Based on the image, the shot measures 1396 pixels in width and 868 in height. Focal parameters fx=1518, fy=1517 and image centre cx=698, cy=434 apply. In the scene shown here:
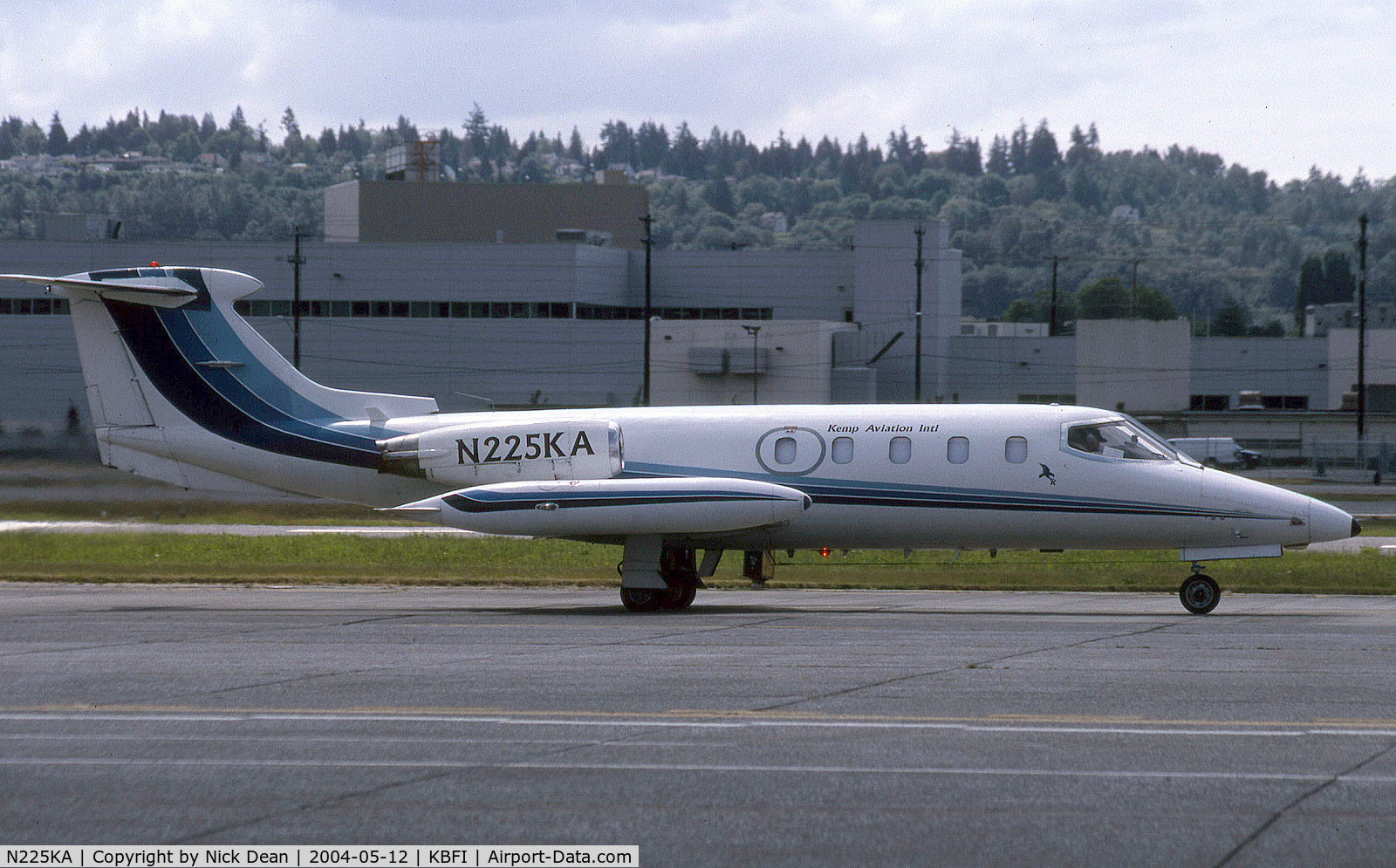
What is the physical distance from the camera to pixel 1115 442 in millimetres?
22719

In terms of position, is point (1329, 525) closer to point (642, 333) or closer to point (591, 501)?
point (591, 501)

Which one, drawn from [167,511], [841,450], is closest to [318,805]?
[841,450]

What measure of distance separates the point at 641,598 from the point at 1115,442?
7509 millimetres

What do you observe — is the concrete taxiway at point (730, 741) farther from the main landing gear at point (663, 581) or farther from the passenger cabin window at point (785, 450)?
the passenger cabin window at point (785, 450)

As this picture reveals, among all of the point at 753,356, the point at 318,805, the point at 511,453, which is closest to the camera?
the point at 318,805

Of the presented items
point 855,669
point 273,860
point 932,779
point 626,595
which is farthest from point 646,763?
point 626,595

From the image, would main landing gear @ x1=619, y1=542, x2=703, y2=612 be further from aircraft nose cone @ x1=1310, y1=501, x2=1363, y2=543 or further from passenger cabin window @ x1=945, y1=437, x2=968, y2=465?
aircraft nose cone @ x1=1310, y1=501, x2=1363, y2=543

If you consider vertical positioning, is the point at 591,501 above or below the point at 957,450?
below

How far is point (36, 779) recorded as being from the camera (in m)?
9.59

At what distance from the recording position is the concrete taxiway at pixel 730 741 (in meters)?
8.29

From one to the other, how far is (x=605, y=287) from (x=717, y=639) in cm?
7496

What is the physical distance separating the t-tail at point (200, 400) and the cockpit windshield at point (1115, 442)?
10.5 m

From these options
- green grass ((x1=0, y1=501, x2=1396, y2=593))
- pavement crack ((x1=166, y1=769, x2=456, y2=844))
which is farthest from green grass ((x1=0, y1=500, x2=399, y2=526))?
pavement crack ((x1=166, y1=769, x2=456, y2=844))

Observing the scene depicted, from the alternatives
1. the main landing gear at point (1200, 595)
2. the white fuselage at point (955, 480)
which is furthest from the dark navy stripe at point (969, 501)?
Answer: the main landing gear at point (1200, 595)
